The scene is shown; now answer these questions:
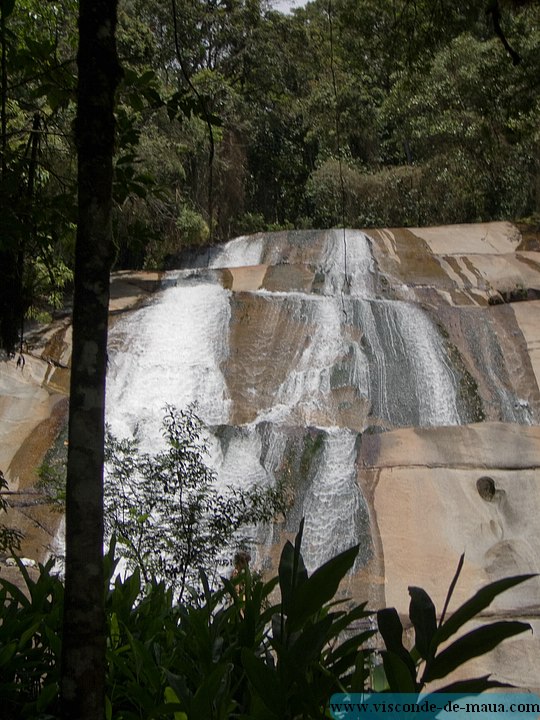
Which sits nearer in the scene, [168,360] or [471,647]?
[471,647]

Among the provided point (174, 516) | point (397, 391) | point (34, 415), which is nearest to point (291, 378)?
point (397, 391)

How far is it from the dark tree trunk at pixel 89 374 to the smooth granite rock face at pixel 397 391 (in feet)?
11.4

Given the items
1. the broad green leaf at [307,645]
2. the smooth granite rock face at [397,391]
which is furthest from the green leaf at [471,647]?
the smooth granite rock face at [397,391]

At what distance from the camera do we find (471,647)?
1.71 m

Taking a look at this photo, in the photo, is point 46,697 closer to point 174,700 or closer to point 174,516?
point 174,700

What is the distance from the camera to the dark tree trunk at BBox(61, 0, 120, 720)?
7.07ft

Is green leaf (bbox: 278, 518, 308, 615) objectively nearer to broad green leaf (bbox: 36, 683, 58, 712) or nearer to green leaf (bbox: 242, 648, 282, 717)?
green leaf (bbox: 242, 648, 282, 717)

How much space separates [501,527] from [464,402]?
10.5 feet

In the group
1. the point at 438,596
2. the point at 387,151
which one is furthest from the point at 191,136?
the point at 438,596

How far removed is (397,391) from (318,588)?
31.4 ft

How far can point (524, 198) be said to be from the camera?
21516mm

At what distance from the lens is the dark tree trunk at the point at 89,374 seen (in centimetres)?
216

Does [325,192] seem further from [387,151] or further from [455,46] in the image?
[455,46]

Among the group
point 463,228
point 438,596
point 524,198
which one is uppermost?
point 524,198
